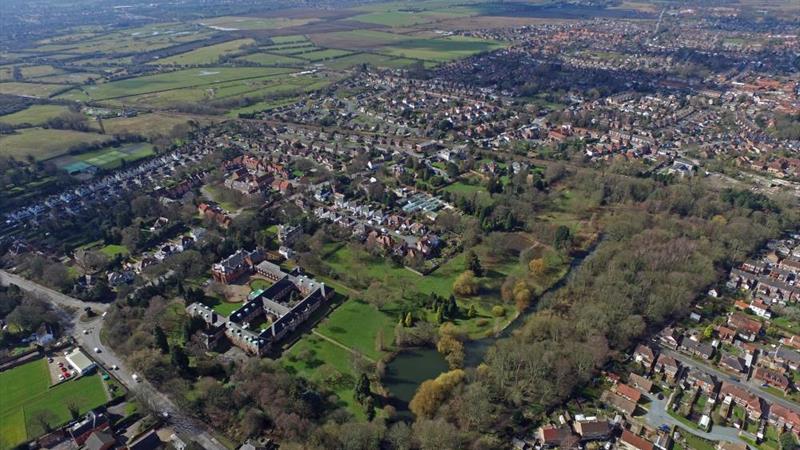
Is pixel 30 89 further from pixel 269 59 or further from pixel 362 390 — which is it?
pixel 362 390

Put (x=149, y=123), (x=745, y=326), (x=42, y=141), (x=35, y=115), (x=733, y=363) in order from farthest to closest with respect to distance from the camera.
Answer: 1. (x=35, y=115)
2. (x=149, y=123)
3. (x=42, y=141)
4. (x=745, y=326)
5. (x=733, y=363)

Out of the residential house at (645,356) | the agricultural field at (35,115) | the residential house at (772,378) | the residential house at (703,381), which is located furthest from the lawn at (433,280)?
the agricultural field at (35,115)

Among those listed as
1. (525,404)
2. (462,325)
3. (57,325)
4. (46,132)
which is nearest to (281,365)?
(462,325)

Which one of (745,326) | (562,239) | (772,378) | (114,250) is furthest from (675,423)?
(114,250)

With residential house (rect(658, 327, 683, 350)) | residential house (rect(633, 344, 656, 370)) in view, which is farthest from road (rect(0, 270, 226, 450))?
residential house (rect(658, 327, 683, 350))

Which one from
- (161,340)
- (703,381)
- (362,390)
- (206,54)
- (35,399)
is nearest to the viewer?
(362,390)

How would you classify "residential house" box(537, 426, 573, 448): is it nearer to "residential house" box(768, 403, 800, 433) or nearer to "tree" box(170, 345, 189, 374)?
"residential house" box(768, 403, 800, 433)
